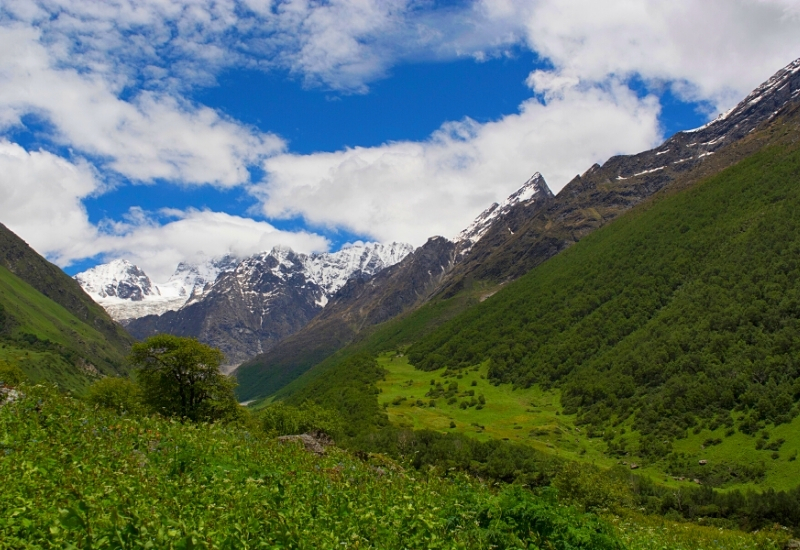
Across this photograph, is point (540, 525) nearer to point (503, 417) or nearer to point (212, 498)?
point (212, 498)

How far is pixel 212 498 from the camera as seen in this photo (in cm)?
1170

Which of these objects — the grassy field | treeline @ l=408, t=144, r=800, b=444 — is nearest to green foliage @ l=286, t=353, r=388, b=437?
the grassy field

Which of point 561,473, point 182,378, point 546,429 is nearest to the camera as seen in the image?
point 182,378

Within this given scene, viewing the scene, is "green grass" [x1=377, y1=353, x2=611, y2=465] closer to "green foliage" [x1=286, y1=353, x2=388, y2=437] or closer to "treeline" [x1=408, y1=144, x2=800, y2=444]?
"green foliage" [x1=286, y1=353, x2=388, y2=437]

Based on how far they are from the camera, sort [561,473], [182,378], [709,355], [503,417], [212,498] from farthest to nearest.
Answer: [503,417] → [709,355] → [561,473] → [182,378] → [212,498]

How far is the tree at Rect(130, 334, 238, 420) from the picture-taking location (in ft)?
175

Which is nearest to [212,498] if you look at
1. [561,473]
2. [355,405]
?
[561,473]

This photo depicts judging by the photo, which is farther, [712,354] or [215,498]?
[712,354]

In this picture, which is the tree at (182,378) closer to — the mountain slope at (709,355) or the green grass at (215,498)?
the green grass at (215,498)

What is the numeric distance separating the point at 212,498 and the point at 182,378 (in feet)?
152

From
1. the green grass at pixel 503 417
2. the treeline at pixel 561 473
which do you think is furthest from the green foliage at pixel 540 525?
the green grass at pixel 503 417

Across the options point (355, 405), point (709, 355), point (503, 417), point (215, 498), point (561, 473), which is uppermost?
point (215, 498)

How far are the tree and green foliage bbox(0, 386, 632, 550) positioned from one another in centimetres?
3309

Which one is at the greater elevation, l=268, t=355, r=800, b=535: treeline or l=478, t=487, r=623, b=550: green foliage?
l=478, t=487, r=623, b=550: green foliage
